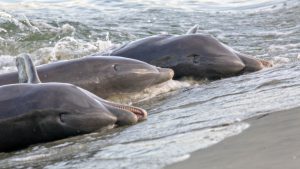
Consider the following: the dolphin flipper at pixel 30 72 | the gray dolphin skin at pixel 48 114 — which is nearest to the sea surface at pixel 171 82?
the gray dolphin skin at pixel 48 114

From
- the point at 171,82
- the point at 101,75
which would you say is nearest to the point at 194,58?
the point at 171,82

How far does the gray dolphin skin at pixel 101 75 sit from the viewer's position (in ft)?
19.7

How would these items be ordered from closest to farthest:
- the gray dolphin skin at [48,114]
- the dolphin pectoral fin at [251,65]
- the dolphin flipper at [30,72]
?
the gray dolphin skin at [48,114]
the dolphin flipper at [30,72]
the dolphin pectoral fin at [251,65]

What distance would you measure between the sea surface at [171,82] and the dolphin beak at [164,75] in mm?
107

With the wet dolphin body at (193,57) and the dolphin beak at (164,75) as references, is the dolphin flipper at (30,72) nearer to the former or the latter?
the dolphin beak at (164,75)

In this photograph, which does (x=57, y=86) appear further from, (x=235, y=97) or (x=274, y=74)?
(x=274, y=74)

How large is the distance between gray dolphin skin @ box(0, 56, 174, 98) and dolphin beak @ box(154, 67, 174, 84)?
136 mm

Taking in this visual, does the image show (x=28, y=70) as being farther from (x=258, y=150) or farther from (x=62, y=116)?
(x=258, y=150)

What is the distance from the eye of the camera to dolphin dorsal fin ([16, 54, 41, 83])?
519cm

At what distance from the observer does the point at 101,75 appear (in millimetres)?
6055

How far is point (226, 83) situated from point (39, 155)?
2.61m

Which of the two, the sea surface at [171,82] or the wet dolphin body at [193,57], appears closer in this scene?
the sea surface at [171,82]

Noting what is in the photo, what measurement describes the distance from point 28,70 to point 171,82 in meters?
1.79

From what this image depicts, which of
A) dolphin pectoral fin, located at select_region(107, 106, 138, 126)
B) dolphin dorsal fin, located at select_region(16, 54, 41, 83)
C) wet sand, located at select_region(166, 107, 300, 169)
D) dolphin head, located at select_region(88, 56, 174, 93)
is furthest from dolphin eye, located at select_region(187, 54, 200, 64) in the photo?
wet sand, located at select_region(166, 107, 300, 169)
